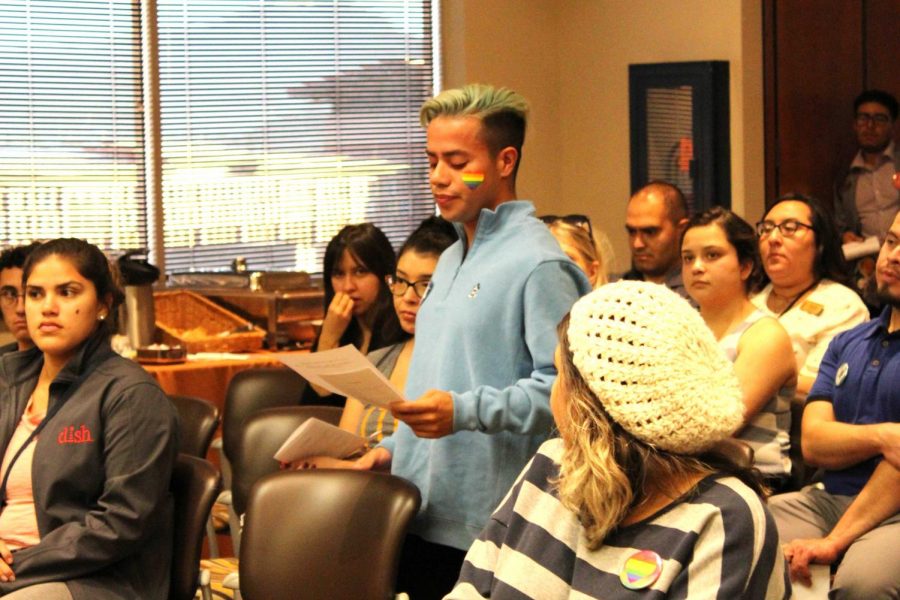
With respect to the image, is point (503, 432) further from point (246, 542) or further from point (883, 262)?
point (883, 262)

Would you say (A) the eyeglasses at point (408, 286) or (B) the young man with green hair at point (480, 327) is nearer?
(B) the young man with green hair at point (480, 327)

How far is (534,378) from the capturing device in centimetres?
250

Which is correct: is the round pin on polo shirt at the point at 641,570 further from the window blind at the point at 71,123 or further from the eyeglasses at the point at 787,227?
the window blind at the point at 71,123

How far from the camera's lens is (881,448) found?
315cm

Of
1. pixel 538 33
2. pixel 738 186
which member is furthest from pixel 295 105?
pixel 738 186

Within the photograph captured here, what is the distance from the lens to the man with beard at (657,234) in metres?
5.00

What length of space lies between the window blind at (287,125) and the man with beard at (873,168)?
2261 millimetres

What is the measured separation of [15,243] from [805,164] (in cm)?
393

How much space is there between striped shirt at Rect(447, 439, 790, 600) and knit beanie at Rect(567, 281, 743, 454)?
94 mm

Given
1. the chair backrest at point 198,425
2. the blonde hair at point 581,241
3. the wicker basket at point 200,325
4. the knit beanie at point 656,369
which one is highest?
the blonde hair at point 581,241

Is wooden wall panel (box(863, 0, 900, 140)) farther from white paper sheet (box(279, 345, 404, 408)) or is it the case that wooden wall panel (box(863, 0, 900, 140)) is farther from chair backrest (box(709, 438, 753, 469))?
chair backrest (box(709, 438, 753, 469))

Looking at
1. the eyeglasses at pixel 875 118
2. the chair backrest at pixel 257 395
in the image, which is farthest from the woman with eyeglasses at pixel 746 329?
the eyeglasses at pixel 875 118

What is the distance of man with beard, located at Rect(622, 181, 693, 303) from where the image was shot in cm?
500

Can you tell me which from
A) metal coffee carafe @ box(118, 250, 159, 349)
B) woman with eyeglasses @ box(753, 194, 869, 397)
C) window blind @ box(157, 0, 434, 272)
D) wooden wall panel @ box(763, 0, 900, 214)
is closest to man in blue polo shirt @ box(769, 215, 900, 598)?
woman with eyeglasses @ box(753, 194, 869, 397)
